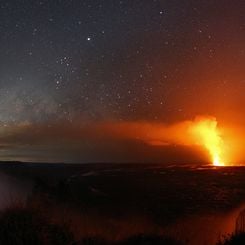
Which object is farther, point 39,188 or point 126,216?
point 126,216

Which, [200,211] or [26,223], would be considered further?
[200,211]

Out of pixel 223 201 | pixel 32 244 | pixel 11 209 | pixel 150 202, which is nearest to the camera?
pixel 32 244

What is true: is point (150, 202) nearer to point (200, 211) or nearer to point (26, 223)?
point (200, 211)

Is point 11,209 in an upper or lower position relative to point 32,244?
upper

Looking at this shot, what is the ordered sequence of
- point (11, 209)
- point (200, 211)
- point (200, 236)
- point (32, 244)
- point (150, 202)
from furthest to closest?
point (150, 202)
point (200, 211)
point (200, 236)
point (11, 209)
point (32, 244)

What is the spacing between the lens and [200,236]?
1374 inches

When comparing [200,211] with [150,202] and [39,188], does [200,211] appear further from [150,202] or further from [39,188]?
[39,188]

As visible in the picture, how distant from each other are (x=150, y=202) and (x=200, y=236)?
103 feet

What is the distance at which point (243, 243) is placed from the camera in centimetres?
1588

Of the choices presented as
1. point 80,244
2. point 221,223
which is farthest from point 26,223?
point 221,223

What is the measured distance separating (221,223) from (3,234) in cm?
3416

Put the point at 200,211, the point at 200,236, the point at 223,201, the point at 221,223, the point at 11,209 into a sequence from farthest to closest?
the point at 223,201, the point at 200,211, the point at 221,223, the point at 200,236, the point at 11,209

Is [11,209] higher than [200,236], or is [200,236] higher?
[11,209]

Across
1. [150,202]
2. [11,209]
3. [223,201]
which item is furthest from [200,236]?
[223,201]
